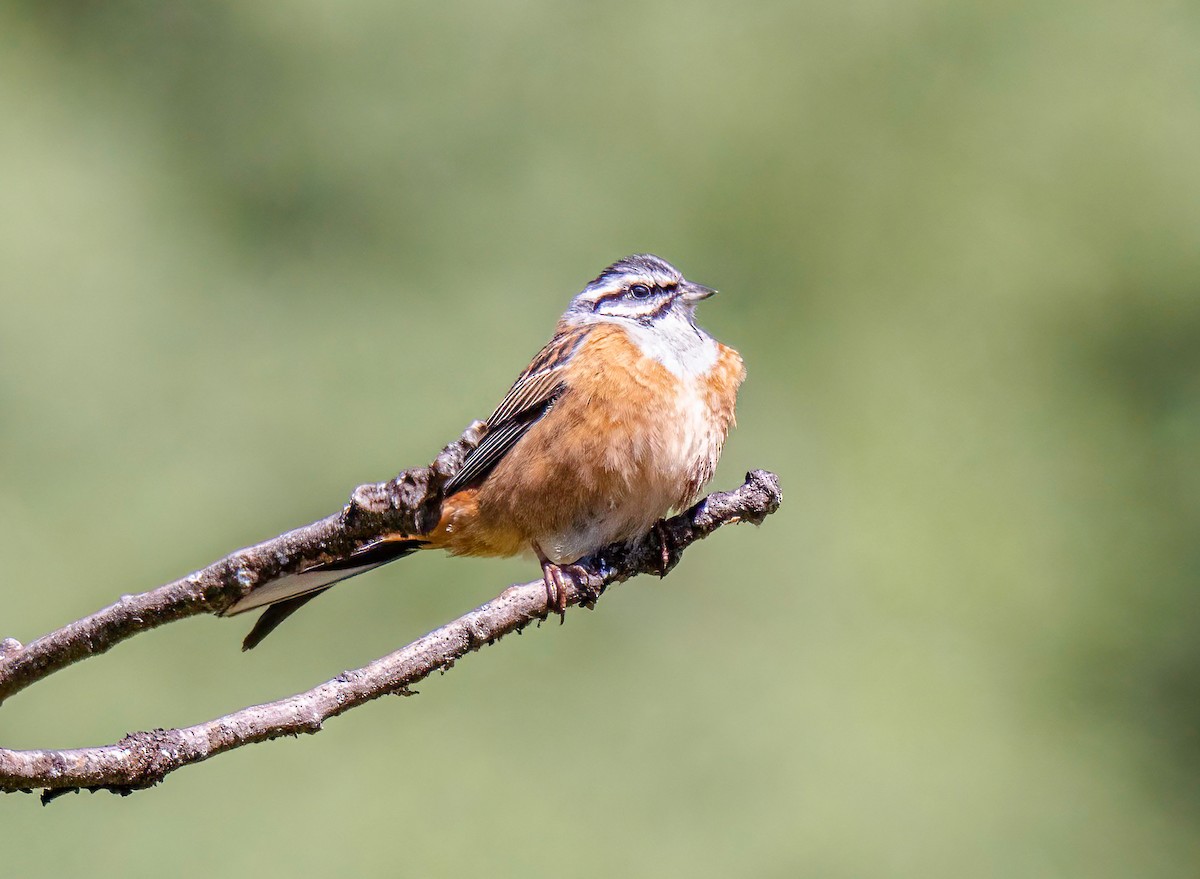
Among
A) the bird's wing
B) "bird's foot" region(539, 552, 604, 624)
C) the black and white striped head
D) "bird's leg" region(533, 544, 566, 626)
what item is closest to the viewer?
"bird's leg" region(533, 544, 566, 626)

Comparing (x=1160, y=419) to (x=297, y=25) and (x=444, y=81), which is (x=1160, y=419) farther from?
(x=297, y=25)

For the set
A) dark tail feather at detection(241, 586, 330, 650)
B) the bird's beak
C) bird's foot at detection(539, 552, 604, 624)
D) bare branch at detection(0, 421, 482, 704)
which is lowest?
bird's foot at detection(539, 552, 604, 624)

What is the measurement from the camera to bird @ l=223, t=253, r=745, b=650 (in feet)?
12.4

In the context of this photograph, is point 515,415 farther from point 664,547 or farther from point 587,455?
point 664,547

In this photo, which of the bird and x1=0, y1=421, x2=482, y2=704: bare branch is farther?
the bird

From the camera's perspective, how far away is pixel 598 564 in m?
3.40

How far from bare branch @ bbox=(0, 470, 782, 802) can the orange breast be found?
101 cm

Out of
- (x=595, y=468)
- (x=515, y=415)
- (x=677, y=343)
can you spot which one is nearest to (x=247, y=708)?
(x=595, y=468)

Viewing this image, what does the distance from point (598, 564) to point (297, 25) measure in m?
7.96

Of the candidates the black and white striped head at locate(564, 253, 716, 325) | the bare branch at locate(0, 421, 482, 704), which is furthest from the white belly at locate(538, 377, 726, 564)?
the bare branch at locate(0, 421, 482, 704)

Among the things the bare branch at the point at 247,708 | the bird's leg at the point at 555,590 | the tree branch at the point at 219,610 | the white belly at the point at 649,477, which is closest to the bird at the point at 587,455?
the white belly at the point at 649,477

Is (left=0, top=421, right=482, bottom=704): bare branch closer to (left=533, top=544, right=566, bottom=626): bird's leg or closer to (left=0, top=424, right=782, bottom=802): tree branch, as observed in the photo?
(left=0, top=424, right=782, bottom=802): tree branch

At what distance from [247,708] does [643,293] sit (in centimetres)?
270

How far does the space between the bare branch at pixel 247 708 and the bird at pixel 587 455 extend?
3.34ft
